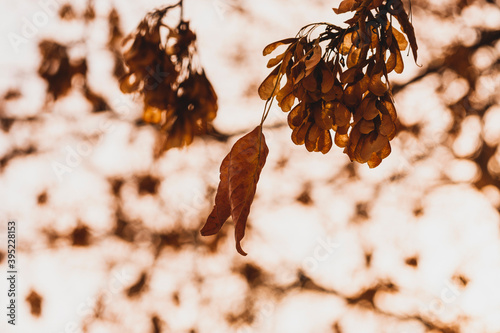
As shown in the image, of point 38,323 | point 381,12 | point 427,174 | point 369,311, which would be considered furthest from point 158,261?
point 381,12

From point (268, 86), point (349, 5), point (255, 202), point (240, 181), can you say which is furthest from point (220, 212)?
point (255, 202)

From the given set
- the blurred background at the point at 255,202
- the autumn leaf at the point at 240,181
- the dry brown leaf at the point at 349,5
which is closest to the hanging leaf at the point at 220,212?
the autumn leaf at the point at 240,181

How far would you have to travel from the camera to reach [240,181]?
1.41 feet

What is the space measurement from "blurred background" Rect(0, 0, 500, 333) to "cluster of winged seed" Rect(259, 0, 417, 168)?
0.48m

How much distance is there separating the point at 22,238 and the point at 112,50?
1.53ft

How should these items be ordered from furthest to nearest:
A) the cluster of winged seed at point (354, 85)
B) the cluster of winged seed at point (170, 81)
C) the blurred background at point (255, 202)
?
the blurred background at point (255, 202), the cluster of winged seed at point (170, 81), the cluster of winged seed at point (354, 85)

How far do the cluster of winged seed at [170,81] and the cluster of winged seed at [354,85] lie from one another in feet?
0.86

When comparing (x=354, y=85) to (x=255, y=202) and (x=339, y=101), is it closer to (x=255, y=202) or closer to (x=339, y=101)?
(x=339, y=101)

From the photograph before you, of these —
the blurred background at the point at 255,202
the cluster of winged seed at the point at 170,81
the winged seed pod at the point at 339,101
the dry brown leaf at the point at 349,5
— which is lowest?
the blurred background at the point at 255,202

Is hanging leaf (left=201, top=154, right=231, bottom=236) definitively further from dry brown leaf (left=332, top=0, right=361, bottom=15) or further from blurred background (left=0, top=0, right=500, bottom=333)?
blurred background (left=0, top=0, right=500, bottom=333)

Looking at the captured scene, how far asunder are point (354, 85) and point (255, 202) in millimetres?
545

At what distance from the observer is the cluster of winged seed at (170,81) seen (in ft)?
2.17

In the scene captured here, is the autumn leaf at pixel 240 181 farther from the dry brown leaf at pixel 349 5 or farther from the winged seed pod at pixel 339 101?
the dry brown leaf at pixel 349 5

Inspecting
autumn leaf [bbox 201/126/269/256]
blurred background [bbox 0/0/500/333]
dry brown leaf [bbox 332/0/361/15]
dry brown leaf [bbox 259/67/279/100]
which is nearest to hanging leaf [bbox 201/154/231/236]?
autumn leaf [bbox 201/126/269/256]
